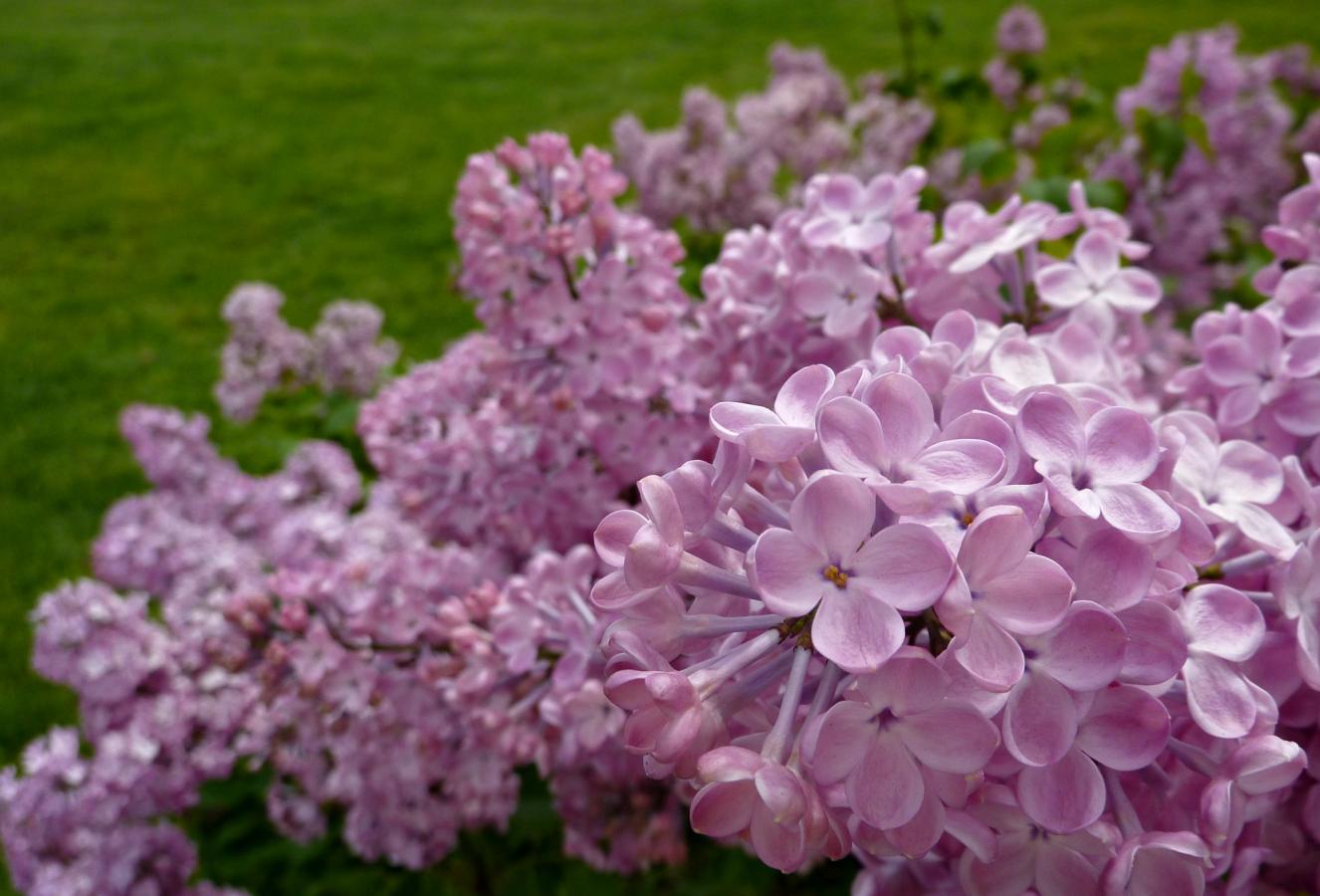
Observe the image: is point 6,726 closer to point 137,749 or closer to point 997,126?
point 137,749

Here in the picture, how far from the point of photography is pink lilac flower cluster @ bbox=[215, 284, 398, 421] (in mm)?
1791

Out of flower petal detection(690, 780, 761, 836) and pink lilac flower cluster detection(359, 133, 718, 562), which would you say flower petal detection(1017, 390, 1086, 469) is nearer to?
flower petal detection(690, 780, 761, 836)

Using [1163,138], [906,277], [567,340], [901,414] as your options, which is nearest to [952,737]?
[901,414]

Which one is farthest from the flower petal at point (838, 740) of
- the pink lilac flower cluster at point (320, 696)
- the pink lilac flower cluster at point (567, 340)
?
the pink lilac flower cluster at point (567, 340)

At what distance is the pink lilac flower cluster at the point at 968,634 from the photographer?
43cm

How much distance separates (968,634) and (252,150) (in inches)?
230

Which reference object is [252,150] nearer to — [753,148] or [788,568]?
[753,148]

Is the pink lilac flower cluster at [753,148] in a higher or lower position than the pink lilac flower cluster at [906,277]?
lower

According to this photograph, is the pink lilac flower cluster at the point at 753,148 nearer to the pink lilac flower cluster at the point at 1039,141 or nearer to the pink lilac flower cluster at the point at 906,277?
the pink lilac flower cluster at the point at 1039,141

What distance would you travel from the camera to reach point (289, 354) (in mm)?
1809

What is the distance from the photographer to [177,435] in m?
1.80

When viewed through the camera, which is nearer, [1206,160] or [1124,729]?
[1124,729]

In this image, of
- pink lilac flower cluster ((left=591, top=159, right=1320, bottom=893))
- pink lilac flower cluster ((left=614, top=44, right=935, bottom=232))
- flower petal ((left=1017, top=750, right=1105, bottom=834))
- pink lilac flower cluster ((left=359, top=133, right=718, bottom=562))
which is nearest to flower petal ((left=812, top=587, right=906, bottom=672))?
pink lilac flower cluster ((left=591, top=159, right=1320, bottom=893))

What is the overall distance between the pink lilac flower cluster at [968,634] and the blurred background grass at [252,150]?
1184 millimetres
